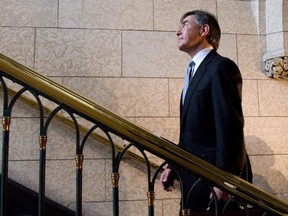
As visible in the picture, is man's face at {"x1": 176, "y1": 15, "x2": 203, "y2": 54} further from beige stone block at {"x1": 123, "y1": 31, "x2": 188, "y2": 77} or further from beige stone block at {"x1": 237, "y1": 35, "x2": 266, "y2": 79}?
beige stone block at {"x1": 237, "y1": 35, "x2": 266, "y2": 79}

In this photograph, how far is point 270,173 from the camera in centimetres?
319

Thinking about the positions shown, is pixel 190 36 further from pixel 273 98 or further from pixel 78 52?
pixel 273 98

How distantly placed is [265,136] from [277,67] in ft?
1.95

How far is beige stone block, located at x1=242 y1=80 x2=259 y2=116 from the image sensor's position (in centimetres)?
326

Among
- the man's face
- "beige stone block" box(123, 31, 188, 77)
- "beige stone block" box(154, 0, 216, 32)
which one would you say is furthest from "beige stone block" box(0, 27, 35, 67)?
the man's face

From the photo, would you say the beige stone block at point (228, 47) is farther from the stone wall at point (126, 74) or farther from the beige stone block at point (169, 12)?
the beige stone block at point (169, 12)

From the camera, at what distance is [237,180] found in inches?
58.6

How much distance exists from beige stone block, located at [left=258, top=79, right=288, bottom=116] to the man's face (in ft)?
4.31

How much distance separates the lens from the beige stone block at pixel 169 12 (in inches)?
129

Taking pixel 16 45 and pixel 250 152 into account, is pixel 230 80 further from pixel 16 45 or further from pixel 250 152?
pixel 16 45

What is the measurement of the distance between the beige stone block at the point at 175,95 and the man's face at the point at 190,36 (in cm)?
94

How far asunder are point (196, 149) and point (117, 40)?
1564mm

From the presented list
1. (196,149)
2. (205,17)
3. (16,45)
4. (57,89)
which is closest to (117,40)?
(16,45)

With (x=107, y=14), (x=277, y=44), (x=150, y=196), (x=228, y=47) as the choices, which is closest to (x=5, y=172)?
(x=150, y=196)
